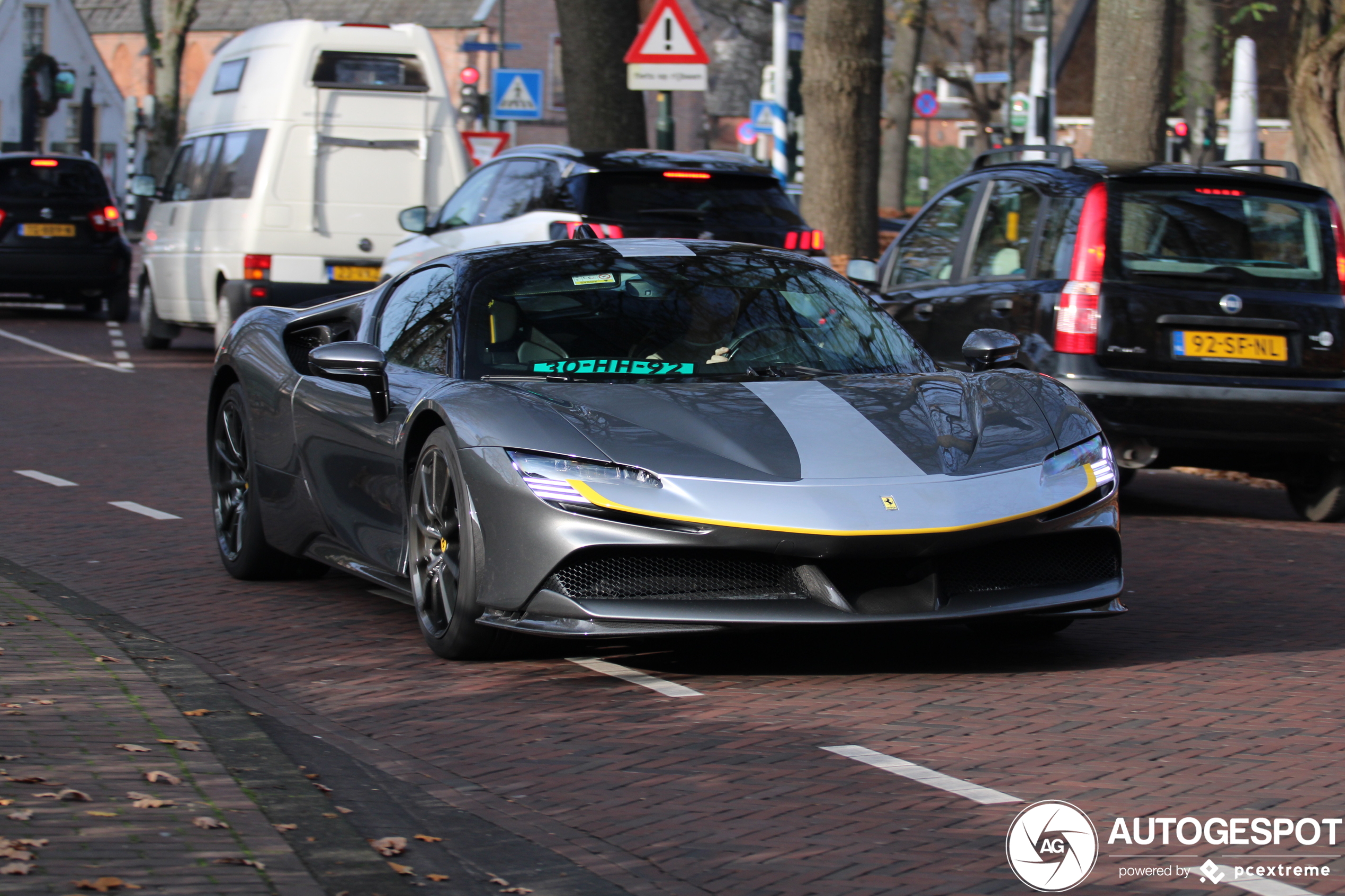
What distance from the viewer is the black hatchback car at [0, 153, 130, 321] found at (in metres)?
23.5

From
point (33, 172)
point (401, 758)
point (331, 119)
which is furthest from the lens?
point (33, 172)

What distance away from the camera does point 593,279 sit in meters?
6.89

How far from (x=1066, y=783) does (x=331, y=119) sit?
1503 cm

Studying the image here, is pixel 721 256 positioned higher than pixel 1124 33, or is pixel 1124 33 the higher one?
pixel 1124 33

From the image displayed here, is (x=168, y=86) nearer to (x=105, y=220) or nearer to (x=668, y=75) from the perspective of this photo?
(x=105, y=220)

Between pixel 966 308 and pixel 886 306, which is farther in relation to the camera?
pixel 886 306

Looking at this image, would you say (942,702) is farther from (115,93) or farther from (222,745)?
(115,93)

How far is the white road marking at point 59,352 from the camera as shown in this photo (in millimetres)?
18578

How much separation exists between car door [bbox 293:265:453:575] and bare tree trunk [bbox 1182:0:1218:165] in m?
21.6

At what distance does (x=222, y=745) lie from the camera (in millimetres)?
5168

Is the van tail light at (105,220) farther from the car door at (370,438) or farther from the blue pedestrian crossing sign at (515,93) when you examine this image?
the car door at (370,438)

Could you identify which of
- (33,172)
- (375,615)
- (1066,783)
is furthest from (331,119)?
(1066,783)

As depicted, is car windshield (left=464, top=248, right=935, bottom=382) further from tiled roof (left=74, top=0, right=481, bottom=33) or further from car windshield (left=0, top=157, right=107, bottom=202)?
tiled roof (left=74, top=0, right=481, bottom=33)

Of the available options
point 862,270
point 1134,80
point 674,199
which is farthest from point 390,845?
point 1134,80
